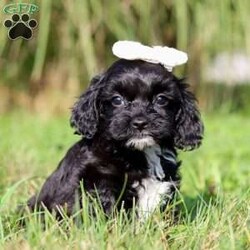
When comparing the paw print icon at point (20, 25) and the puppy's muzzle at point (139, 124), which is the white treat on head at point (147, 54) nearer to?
the puppy's muzzle at point (139, 124)

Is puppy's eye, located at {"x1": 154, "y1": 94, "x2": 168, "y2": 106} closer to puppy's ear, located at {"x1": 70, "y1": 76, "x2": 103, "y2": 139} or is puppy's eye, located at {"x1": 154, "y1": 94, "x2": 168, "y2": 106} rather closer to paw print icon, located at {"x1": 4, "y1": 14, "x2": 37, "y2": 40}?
puppy's ear, located at {"x1": 70, "y1": 76, "x2": 103, "y2": 139}

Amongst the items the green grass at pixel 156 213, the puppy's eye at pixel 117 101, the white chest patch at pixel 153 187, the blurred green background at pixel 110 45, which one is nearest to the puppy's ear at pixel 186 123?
the white chest patch at pixel 153 187

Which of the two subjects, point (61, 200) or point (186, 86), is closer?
point (61, 200)

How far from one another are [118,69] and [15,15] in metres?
3.02

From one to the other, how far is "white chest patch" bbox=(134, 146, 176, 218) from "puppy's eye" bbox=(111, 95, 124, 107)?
0.31 meters

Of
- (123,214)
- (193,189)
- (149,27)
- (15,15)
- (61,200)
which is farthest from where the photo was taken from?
(149,27)

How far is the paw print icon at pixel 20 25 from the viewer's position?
305 inches

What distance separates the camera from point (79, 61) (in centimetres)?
1041

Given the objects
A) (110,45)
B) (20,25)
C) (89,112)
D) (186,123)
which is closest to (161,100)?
(186,123)

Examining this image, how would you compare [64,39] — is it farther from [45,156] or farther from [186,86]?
[186,86]

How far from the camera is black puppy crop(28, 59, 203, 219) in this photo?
4812mm

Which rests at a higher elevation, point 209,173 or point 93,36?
point 93,36

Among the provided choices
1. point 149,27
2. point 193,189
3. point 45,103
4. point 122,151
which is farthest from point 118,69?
point 45,103

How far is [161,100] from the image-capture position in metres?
5.00
